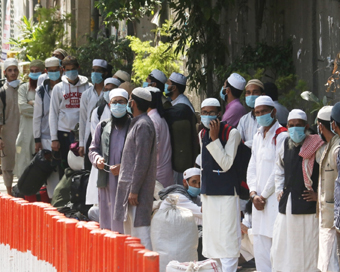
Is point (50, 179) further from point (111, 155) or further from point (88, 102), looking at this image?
point (111, 155)

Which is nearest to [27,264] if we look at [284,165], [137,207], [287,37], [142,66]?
[137,207]

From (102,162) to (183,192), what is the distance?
106 centimetres

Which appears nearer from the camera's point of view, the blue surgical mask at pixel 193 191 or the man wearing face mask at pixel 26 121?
the blue surgical mask at pixel 193 191

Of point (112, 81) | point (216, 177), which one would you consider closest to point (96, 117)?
point (112, 81)

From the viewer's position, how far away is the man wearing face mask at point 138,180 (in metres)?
7.02

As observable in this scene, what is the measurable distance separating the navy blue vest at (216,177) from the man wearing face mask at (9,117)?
5011mm

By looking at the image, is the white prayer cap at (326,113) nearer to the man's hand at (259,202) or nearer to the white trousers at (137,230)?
the man's hand at (259,202)

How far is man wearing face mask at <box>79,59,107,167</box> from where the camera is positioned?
9.27m

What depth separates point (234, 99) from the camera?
8.42 m

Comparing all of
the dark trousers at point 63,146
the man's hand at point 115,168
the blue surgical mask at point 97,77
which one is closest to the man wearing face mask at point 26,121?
the dark trousers at point 63,146

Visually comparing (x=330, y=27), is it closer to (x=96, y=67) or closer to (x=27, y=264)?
(x=96, y=67)

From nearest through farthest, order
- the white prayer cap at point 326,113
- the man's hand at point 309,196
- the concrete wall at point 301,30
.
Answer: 1. the white prayer cap at point 326,113
2. the man's hand at point 309,196
3. the concrete wall at point 301,30

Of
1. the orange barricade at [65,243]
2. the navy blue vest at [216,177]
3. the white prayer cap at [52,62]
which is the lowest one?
the orange barricade at [65,243]

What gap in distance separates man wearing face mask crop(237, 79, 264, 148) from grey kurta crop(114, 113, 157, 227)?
1.30m
